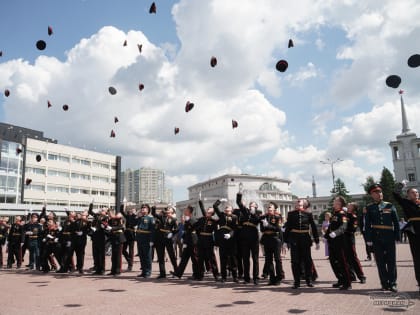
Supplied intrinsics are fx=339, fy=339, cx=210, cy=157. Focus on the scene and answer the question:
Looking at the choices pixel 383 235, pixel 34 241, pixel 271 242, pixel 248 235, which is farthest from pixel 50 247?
pixel 383 235

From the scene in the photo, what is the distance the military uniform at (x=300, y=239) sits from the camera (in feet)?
29.3

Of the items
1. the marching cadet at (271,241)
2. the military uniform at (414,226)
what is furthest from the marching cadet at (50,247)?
the military uniform at (414,226)

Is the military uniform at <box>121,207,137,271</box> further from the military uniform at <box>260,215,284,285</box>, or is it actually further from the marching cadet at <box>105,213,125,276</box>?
the military uniform at <box>260,215,284,285</box>

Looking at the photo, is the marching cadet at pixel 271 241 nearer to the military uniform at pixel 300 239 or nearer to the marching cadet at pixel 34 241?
the military uniform at pixel 300 239

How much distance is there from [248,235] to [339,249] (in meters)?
2.58

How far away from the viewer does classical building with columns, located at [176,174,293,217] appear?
14600 cm

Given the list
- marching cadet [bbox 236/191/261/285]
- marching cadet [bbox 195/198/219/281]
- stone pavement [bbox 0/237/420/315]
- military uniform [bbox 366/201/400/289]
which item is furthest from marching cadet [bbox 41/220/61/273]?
military uniform [bbox 366/201/400/289]

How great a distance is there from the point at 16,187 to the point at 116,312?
2766 inches

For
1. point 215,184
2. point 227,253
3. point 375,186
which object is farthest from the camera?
point 215,184

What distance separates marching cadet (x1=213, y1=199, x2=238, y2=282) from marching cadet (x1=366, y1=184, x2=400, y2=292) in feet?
12.8

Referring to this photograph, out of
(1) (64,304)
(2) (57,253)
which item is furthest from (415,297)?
(2) (57,253)

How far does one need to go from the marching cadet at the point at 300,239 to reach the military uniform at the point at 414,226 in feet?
7.02

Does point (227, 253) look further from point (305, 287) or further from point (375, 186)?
point (375, 186)

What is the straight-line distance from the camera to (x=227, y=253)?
35.0 feet
